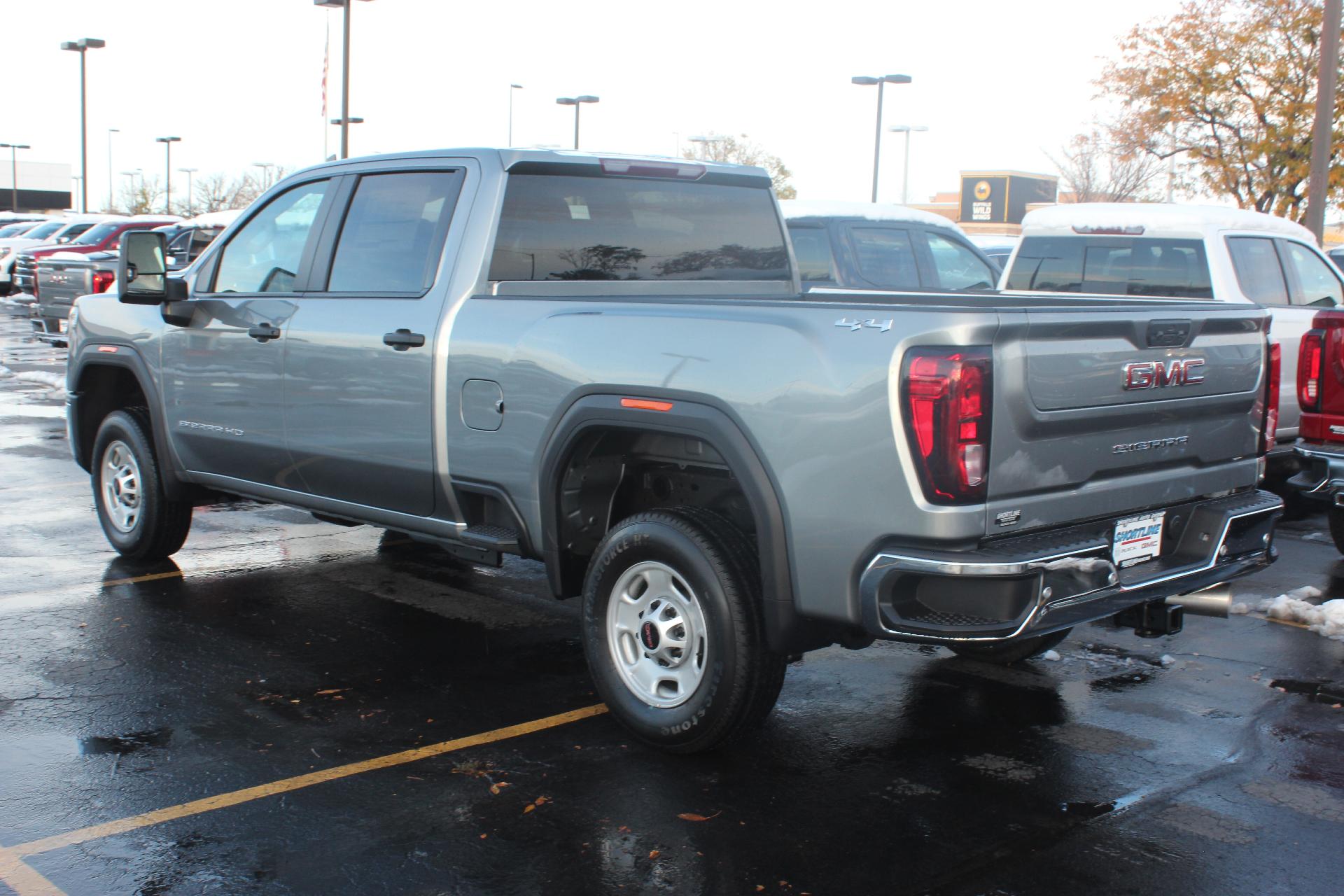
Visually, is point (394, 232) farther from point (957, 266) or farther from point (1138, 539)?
point (957, 266)

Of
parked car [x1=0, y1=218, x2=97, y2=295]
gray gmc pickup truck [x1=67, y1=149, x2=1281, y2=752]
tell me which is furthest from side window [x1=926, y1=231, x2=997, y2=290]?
parked car [x1=0, y1=218, x2=97, y2=295]

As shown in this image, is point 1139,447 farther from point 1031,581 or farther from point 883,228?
point 883,228

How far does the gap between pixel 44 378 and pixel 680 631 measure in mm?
14834

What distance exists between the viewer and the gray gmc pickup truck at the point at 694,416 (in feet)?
12.6

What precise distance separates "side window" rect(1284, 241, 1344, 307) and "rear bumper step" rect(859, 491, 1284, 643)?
256 inches

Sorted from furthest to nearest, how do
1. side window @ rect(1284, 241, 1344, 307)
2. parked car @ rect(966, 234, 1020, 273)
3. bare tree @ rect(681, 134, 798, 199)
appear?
1. bare tree @ rect(681, 134, 798, 199)
2. parked car @ rect(966, 234, 1020, 273)
3. side window @ rect(1284, 241, 1344, 307)

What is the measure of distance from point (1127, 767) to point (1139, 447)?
1108mm

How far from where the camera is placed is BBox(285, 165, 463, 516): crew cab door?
17.4 feet

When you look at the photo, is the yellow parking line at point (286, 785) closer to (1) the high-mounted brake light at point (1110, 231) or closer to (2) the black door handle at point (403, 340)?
(2) the black door handle at point (403, 340)

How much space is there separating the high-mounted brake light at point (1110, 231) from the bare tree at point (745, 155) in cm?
4830

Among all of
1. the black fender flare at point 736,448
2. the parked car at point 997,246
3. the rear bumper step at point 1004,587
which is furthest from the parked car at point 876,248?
the rear bumper step at point 1004,587

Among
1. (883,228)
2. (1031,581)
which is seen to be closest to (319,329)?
(1031,581)

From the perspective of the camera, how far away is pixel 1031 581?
3824mm

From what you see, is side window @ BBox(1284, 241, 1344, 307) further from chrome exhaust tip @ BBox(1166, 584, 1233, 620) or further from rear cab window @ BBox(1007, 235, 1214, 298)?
chrome exhaust tip @ BBox(1166, 584, 1233, 620)
